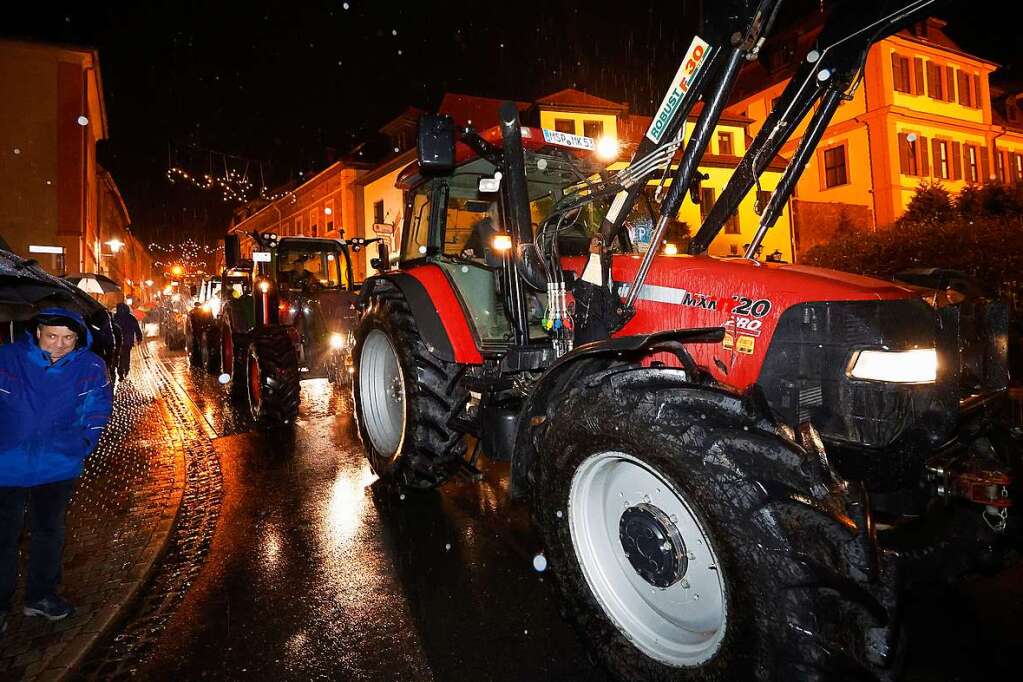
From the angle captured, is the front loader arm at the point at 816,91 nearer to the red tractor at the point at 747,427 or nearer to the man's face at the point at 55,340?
the red tractor at the point at 747,427

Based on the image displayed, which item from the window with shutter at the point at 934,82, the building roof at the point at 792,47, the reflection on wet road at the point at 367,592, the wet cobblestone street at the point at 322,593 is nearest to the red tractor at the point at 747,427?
the wet cobblestone street at the point at 322,593

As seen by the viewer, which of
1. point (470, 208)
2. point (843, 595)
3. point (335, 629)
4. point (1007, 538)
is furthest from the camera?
point (470, 208)

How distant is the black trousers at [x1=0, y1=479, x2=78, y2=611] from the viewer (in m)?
3.19

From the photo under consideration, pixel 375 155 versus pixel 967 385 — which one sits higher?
pixel 375 155

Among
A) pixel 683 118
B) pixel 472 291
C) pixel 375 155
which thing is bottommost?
pixel 472 291

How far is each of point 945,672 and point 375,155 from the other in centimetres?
3555

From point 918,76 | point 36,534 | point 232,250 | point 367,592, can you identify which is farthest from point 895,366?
point 918,76

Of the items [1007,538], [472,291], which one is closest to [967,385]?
[1007,538]

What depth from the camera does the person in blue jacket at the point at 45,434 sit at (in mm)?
3170

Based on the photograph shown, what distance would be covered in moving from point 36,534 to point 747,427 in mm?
3597

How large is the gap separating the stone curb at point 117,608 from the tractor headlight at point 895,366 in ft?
12.1

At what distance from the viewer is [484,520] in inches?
181

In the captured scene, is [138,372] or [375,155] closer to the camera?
[138,372]

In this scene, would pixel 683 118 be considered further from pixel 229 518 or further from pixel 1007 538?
pixel 229 518
